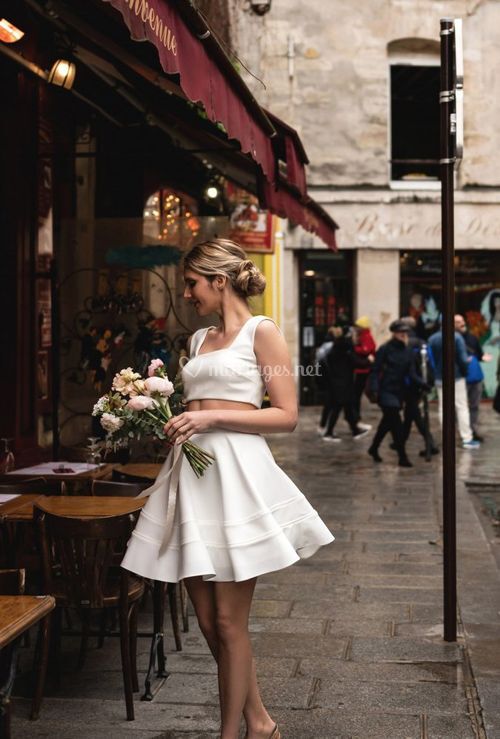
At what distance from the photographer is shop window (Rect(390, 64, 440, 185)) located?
20656 mm

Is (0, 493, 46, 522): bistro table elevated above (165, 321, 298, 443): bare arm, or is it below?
below

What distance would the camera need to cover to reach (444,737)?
4117mm

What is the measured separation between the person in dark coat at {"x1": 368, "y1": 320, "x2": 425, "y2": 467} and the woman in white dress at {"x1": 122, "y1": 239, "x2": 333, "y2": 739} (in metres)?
8.71

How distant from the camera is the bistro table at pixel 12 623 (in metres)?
2.96

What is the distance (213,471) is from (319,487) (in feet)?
23.7

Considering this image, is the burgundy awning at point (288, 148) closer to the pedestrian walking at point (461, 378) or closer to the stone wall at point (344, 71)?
the pedestrian walking at point (461, 378)

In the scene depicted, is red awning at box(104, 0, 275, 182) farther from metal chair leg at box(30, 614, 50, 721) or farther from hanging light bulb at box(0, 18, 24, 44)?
metal chair leg at box(30, 614, 50, 721)

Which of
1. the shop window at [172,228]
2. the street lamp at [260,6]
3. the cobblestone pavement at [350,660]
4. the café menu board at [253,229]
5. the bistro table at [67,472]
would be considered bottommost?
the cobblestone pavement at [350,660]

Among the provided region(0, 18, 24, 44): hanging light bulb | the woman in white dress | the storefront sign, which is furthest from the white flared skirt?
region(0, 18, 24, 44): hanging light bulb

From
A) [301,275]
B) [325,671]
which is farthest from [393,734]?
[301,275]

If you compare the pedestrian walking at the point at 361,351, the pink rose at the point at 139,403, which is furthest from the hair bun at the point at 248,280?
the pedestrian walking at the point at 361,351

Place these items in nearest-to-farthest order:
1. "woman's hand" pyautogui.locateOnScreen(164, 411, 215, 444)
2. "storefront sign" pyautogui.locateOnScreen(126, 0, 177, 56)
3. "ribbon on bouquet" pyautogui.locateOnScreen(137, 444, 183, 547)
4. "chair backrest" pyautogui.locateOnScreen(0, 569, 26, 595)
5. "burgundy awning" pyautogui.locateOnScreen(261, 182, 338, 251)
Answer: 1. "chair backrest" pyautogui.locateOnScreen(0, 569, 26, 595)
2. "woman's hand" pyautogui.locateOnScreen(164, 411, 215, 444)
3. "ribbon on bouquet" pyautogui.locateOnScreen(137, 444, 183, 547)
4. "storefront sign" pyautogui.locateOnScreen(126, 0, 177, 56)
5. "burgundy awning" pyautogui.locateOnScreen(261, 182, 338, 251)

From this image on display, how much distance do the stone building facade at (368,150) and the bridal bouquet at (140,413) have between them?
52.7 feet

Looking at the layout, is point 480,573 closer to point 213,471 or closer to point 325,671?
point 325,671
